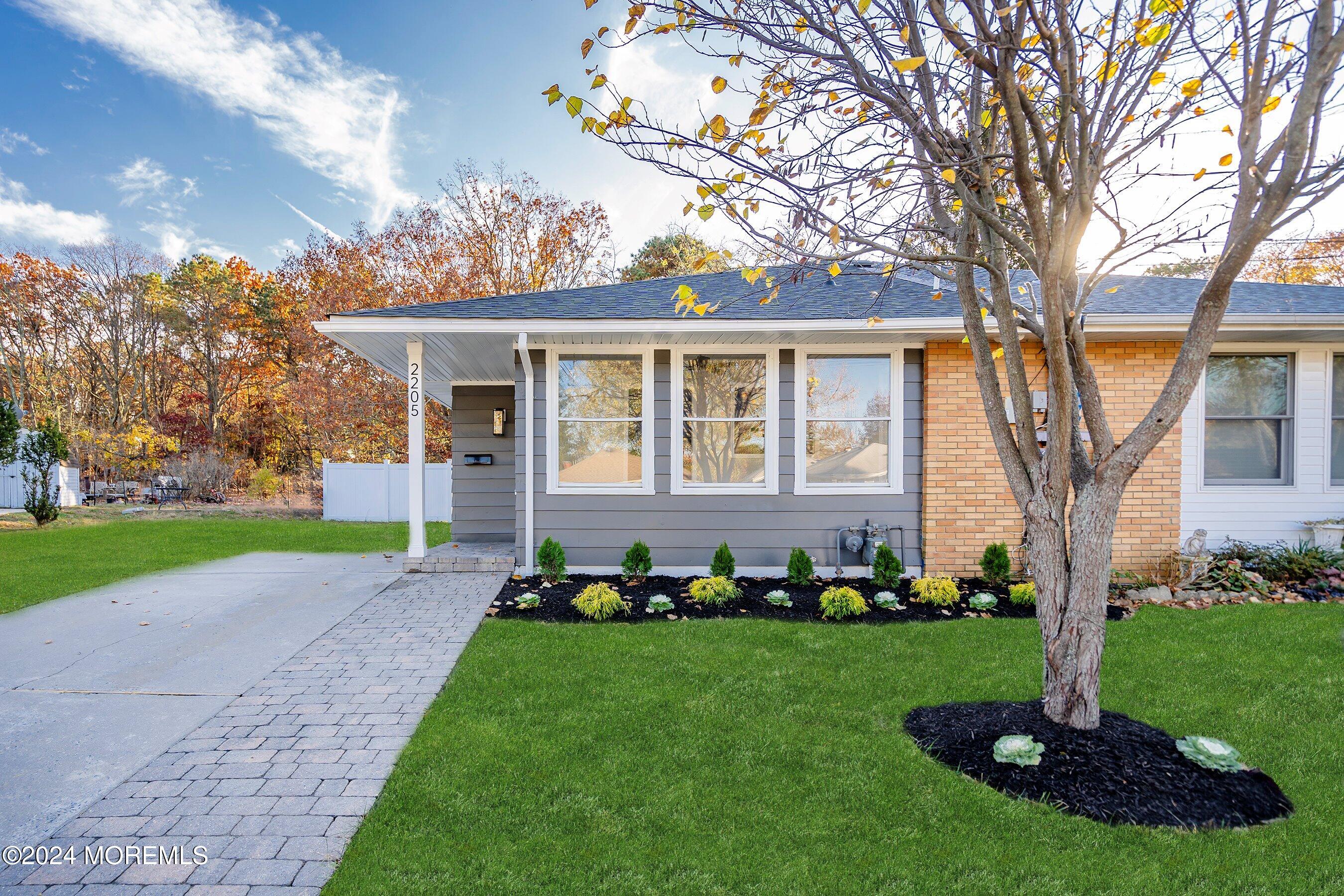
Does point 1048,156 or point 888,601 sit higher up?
point 1048,156

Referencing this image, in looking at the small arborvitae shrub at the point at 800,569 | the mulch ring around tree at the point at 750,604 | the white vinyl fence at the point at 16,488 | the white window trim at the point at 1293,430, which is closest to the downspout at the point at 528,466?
the mulch ring around tree at the point at 750,604

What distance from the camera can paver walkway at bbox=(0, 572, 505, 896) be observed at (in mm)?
1888

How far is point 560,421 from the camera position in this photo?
651 cm

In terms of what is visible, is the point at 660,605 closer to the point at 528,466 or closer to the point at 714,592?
the point at 714,592

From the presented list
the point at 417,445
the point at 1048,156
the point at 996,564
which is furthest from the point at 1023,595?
the point at 417,445

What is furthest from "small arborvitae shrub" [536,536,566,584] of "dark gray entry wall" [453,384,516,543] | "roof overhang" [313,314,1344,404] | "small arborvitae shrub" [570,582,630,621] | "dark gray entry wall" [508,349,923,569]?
"dark gray entry wall" [453,384,516,543]

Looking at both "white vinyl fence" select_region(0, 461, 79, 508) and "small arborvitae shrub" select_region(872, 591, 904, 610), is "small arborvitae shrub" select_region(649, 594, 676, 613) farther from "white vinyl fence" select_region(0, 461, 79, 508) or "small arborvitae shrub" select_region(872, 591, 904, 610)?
"white vinyl fence" select_region(0, 461, 79, 508)

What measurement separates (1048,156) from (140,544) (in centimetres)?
1208

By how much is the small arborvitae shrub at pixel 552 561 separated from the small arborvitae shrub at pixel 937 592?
3.41 metres

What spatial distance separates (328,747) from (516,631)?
183 centimetres

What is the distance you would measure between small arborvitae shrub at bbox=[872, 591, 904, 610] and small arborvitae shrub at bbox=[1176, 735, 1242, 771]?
2650 mm

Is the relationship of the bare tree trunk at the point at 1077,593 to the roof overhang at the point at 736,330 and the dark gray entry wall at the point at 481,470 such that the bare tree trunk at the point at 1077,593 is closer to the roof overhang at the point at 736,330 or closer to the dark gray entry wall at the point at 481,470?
the roof overhang at the point at 736,330

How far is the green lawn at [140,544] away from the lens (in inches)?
255

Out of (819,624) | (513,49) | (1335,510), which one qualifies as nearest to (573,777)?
(819,624)
